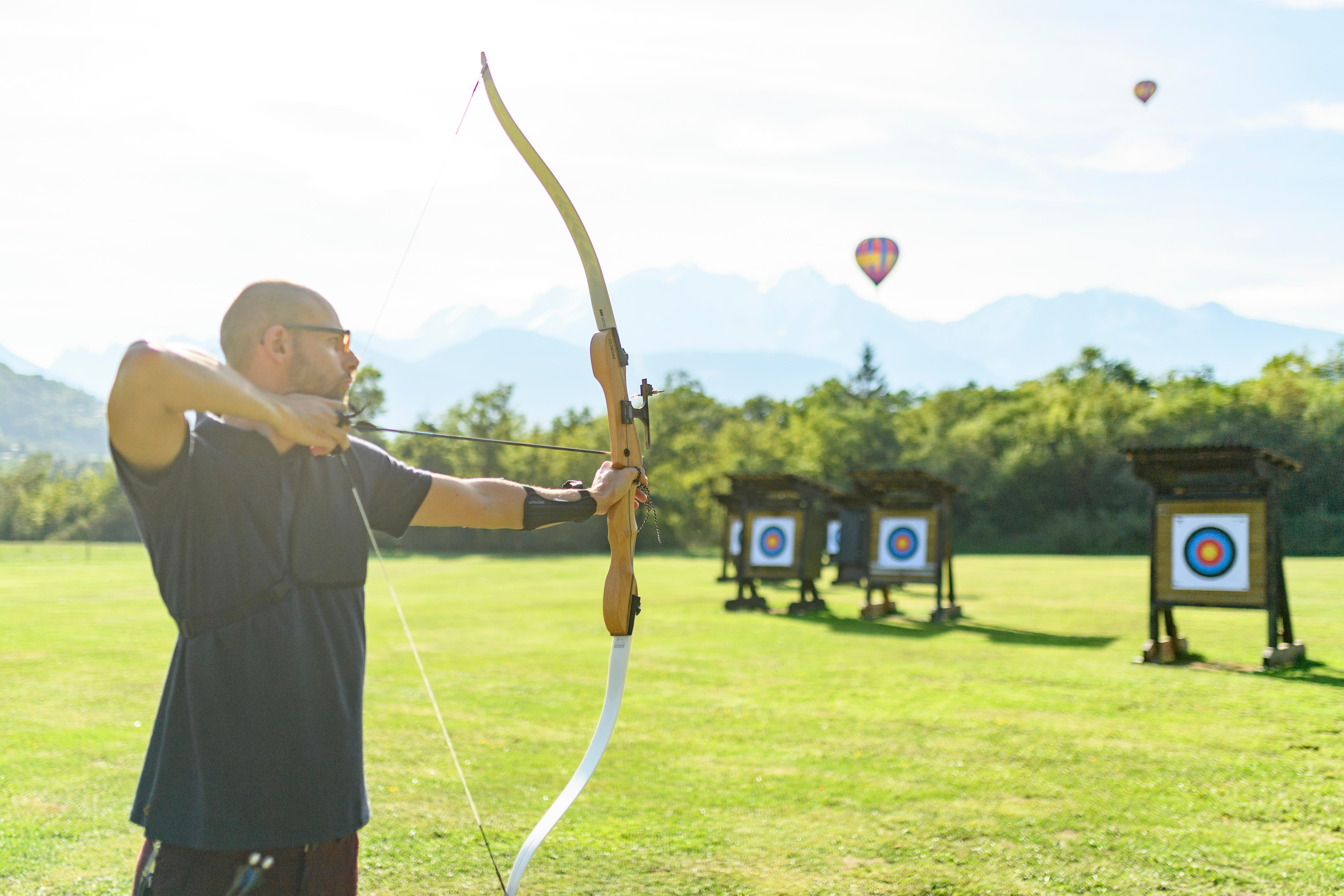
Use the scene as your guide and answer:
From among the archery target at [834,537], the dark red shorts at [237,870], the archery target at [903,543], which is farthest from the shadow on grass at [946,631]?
the dark red shorts at [237,870]

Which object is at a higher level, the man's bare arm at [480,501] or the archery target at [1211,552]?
the man's bare arm at [480,501]

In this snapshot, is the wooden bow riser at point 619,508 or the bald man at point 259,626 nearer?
the bald man at point 259,626

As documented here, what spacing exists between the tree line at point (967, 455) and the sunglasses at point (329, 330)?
84.0ft

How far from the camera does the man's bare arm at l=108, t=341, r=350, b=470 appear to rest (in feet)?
4.25

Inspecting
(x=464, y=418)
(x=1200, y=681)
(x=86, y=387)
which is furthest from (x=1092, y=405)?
(x=86, y=387)

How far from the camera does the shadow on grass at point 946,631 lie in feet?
29.6

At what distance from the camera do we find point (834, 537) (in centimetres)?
1692


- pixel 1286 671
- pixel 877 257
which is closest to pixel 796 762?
pixel 1286 671

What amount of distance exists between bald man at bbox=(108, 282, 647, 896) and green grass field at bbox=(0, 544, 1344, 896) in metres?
1.76

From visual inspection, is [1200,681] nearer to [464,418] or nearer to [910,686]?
[910,686]

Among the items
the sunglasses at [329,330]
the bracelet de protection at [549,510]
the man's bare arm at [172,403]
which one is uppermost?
the sunglasses at [329,330]

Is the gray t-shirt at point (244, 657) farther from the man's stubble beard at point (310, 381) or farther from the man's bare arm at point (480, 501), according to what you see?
the man's bare arm at point (480, 501)

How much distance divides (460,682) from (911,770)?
135 inches

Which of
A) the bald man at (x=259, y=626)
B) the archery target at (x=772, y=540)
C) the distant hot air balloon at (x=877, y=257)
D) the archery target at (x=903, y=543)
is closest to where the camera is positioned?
the bald man at (x=259, y=626)
